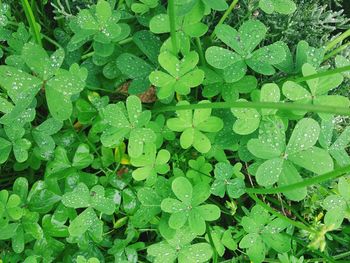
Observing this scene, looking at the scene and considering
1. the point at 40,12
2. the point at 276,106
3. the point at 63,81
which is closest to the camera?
the point at 276,106

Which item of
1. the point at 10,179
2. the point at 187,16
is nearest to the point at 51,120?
the point at 10,179

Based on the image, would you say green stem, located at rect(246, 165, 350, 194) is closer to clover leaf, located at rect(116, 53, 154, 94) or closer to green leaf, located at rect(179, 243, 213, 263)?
green leaf, located at rect(179, 243, 213, 263)

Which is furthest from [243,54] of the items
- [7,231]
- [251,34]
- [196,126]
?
[7,231]

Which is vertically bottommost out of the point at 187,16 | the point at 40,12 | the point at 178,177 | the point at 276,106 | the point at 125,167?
the point at 125,167

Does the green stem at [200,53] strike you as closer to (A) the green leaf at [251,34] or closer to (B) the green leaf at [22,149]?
(A) the green leaf at [251,34]

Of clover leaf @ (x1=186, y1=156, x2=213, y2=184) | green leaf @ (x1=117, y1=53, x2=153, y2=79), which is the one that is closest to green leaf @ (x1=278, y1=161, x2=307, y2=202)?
clover leaf @ (x1=186, y1=156, x2=213, y2=184)

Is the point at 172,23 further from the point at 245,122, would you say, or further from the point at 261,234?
the point at 261,234

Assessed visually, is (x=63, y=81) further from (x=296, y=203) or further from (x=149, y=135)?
(x=296, y=203)
